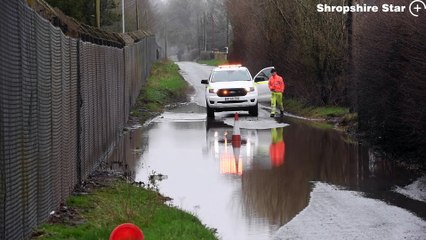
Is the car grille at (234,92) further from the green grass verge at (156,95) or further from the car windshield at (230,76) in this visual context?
the green grass verge at (156,95)

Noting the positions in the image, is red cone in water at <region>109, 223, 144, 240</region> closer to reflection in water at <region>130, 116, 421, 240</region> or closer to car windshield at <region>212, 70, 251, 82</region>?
reflection in water at <region>130, 116, 421, 240</region>

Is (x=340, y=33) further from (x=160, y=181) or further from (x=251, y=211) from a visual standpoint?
(x=251, y=211)

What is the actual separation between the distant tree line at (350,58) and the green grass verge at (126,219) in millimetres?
4914

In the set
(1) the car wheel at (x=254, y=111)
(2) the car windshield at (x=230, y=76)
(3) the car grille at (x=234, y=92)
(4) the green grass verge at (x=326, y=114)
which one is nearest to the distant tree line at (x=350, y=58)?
(4) the green grass verge at (x=326, y=114)

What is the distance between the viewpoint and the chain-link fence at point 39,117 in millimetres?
A: 6762

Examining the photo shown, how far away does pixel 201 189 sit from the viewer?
12914 millimetres

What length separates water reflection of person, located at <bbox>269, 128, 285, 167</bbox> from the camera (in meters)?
16.1

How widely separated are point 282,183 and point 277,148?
16.5 ft

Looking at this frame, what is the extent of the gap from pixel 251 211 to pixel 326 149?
7386mm

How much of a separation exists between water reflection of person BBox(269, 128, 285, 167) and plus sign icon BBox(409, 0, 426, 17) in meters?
3.75

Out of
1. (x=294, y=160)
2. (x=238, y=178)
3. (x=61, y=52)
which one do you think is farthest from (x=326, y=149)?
(x=61, y=52)

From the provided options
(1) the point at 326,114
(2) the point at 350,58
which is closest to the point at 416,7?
(2) the point at 350,58

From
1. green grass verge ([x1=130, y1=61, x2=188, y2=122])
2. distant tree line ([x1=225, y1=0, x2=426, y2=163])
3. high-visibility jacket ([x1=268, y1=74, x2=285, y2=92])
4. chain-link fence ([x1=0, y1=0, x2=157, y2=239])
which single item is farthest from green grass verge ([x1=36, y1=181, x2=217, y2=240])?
high-visibility jacket ([x1=268, y1=74, x2=285, y2=92])

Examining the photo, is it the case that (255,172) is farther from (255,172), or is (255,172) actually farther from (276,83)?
(276,83)
